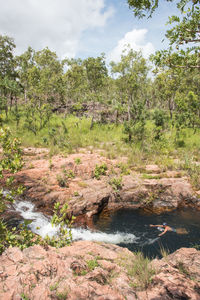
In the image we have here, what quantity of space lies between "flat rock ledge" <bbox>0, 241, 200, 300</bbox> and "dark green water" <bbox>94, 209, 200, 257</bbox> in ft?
6.40

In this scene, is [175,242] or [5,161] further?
[175,242]

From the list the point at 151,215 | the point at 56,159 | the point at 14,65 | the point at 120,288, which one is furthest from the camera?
the point at 14,65

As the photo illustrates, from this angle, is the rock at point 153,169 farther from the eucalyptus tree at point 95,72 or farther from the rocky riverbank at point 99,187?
the eucalyptus tree at point 95,72

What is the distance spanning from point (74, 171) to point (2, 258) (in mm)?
6917

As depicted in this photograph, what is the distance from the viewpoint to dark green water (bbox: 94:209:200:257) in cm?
633

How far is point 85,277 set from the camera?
11.4ft

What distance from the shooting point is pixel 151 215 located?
8.27 m

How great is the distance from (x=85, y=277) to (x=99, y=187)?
5.76 m

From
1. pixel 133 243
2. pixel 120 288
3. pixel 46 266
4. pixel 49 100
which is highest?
pixel 49 100

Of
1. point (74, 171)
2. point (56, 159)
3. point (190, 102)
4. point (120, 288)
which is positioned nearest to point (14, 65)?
point (56, 159)

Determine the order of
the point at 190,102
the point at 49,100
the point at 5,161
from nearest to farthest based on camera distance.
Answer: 1. the point at 5,161
2. the point at 190,102
3. the point at 49,100

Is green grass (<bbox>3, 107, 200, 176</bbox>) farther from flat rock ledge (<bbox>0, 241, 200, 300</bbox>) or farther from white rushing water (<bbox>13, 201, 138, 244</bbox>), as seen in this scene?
flat rock ledge (<bbox>0, 241, 200, 300</bbox>)

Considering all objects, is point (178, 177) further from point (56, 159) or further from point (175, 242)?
point (56, 159)

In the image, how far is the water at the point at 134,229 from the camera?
21.1 ft
